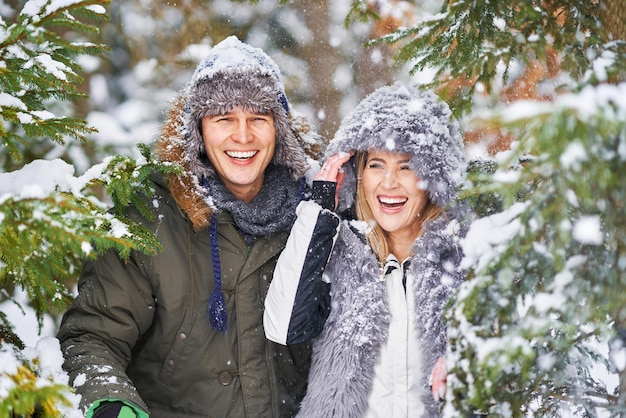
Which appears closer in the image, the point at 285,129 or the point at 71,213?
the point at 71,213

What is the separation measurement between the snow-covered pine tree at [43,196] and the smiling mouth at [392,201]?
1.10 metres

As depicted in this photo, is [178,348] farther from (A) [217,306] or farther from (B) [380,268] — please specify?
(B) [380,268]

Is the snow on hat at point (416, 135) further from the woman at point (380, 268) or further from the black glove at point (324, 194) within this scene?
the black glove at point (324, 194)

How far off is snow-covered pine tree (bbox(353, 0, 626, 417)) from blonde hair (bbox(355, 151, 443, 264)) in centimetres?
79

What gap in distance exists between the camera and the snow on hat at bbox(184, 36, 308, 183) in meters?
3.30

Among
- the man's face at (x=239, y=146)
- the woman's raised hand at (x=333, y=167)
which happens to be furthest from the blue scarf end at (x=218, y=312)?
the woman's raised hand at (x=333, y=167)

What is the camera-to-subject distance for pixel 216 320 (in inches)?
119

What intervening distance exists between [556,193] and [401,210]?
5.08 ft

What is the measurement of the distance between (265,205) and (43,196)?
4.94ft

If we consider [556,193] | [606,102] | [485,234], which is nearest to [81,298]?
[485,234]

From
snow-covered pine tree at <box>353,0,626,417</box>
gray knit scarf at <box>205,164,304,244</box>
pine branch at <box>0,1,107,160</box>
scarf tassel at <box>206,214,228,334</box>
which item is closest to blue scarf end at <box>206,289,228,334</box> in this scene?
scarf tassel at <box>206,214,228,334</box>

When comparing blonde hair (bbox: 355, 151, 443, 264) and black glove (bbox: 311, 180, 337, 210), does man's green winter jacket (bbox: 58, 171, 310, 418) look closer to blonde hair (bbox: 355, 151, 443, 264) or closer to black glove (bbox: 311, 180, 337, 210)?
black glove (bbox: 311, 180, 337, 210)

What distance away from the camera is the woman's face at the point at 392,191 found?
308cm

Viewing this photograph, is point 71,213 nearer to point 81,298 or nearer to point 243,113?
point 81,298
